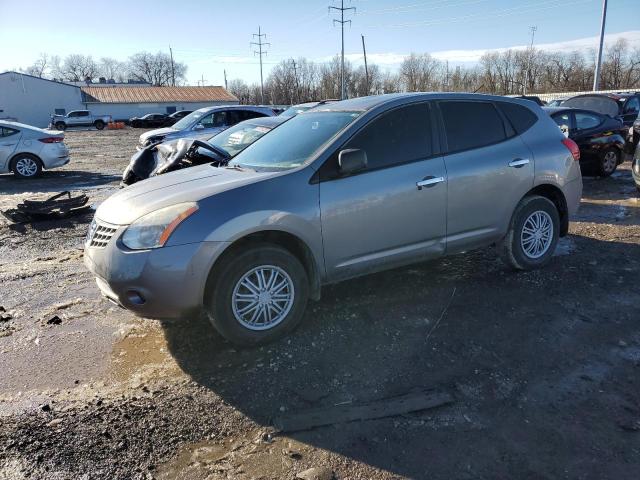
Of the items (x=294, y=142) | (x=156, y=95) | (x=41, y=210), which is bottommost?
(x=41, y=210)

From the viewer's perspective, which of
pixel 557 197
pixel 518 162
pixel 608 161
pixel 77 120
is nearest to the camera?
pixel 518 162

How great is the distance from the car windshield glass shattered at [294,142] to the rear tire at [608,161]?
339 inches

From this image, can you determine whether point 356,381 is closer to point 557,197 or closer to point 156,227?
point 156,227

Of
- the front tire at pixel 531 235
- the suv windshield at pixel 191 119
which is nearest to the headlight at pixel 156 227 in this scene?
the front tire at pixel 531 235

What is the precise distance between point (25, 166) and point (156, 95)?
62901 millimetres

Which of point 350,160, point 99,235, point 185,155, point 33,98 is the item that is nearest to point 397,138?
point 350,160

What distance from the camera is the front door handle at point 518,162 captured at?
490 centimetres

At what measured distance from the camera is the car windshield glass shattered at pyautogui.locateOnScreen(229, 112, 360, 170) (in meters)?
4.20

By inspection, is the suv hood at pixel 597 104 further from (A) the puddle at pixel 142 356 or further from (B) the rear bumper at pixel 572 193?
(A) the puddle at pixel 142 356

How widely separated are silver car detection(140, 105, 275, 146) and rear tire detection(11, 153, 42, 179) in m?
2.88

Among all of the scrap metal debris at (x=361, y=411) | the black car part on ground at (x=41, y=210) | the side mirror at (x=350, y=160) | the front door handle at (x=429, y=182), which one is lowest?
the scrap metal debris at (x=361, y=411)

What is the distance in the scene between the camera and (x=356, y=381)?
3363 mm

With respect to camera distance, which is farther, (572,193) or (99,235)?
(572,193)

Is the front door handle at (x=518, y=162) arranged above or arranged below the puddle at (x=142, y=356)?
above
